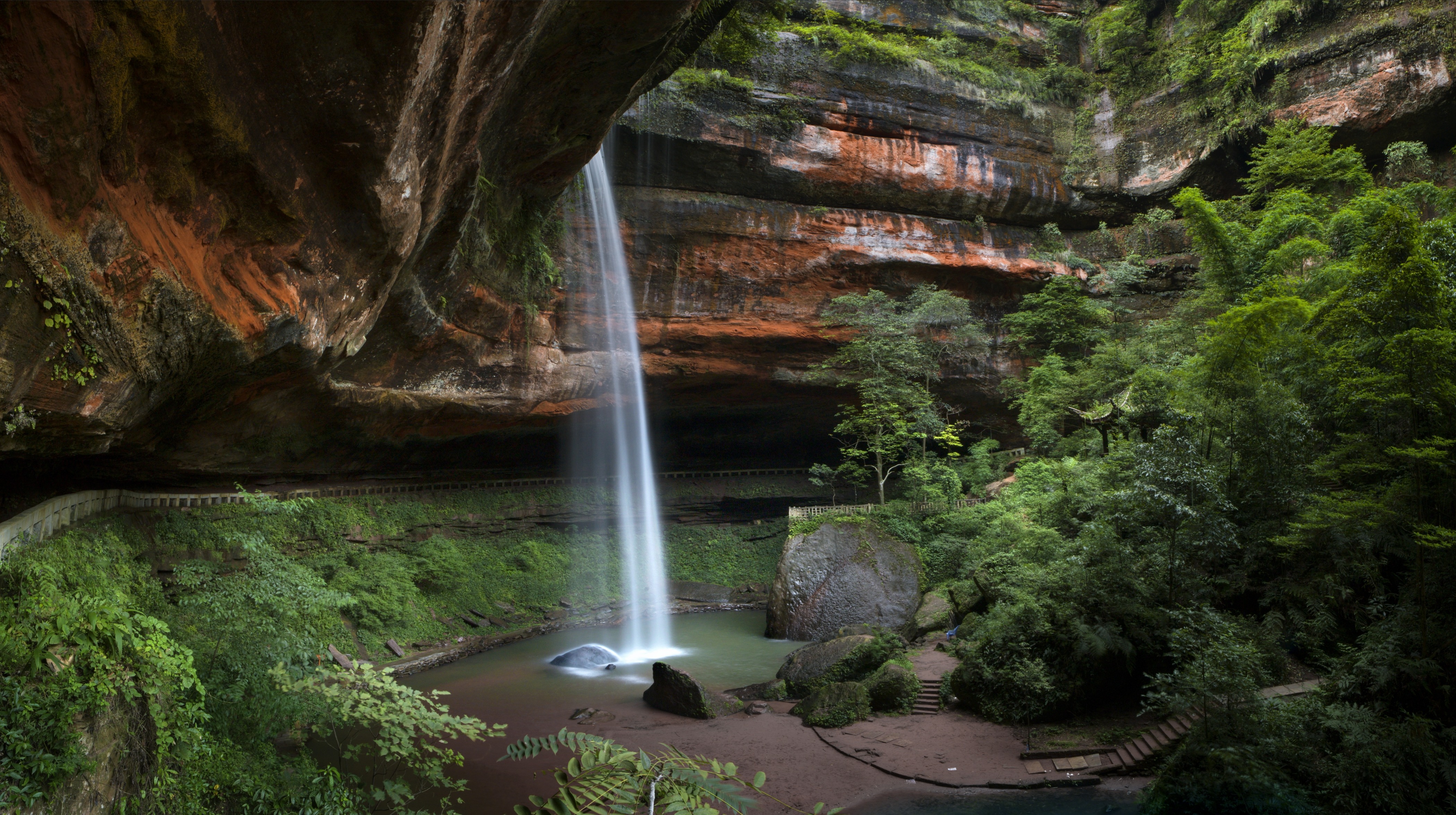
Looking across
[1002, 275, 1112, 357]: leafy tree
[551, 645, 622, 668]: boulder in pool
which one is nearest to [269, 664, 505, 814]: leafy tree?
[551, 645, 622, 668]: boulder in pool

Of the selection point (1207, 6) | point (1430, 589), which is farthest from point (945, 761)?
point (1207, 6)

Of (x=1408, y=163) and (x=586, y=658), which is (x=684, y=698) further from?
(x=1408, y=163)

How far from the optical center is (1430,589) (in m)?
8.40

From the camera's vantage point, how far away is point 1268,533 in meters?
11.3

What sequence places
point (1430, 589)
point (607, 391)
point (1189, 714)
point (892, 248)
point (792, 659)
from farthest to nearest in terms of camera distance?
1. point (892, 248)
2. point (607, 391)
3. point (792, 659)
4. point (1189, 714)
5. point (1430, 589)

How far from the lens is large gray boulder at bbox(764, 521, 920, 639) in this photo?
17.2 m

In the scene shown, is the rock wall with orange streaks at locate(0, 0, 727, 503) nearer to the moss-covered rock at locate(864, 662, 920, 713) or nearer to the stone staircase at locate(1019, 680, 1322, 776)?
the moss-covered rock at locate(864, 662, 920, 713)

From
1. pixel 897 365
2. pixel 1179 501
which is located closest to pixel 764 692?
pixel 1179 501

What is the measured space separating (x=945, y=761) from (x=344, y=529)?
49.0 ft

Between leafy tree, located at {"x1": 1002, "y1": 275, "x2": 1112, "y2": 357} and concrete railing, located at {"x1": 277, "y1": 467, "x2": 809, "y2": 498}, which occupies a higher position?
leafy tree, located at {"x1": 1002, "y1": 275, "x2": 1112, "y2": 357}

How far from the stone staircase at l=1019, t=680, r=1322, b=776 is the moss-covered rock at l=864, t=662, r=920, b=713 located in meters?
2.45

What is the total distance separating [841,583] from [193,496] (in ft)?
46.8

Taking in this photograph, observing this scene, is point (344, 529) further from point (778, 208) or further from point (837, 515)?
point (778, 208)

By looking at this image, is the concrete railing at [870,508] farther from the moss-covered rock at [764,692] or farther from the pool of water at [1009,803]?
the pool of water at [1009,803]
